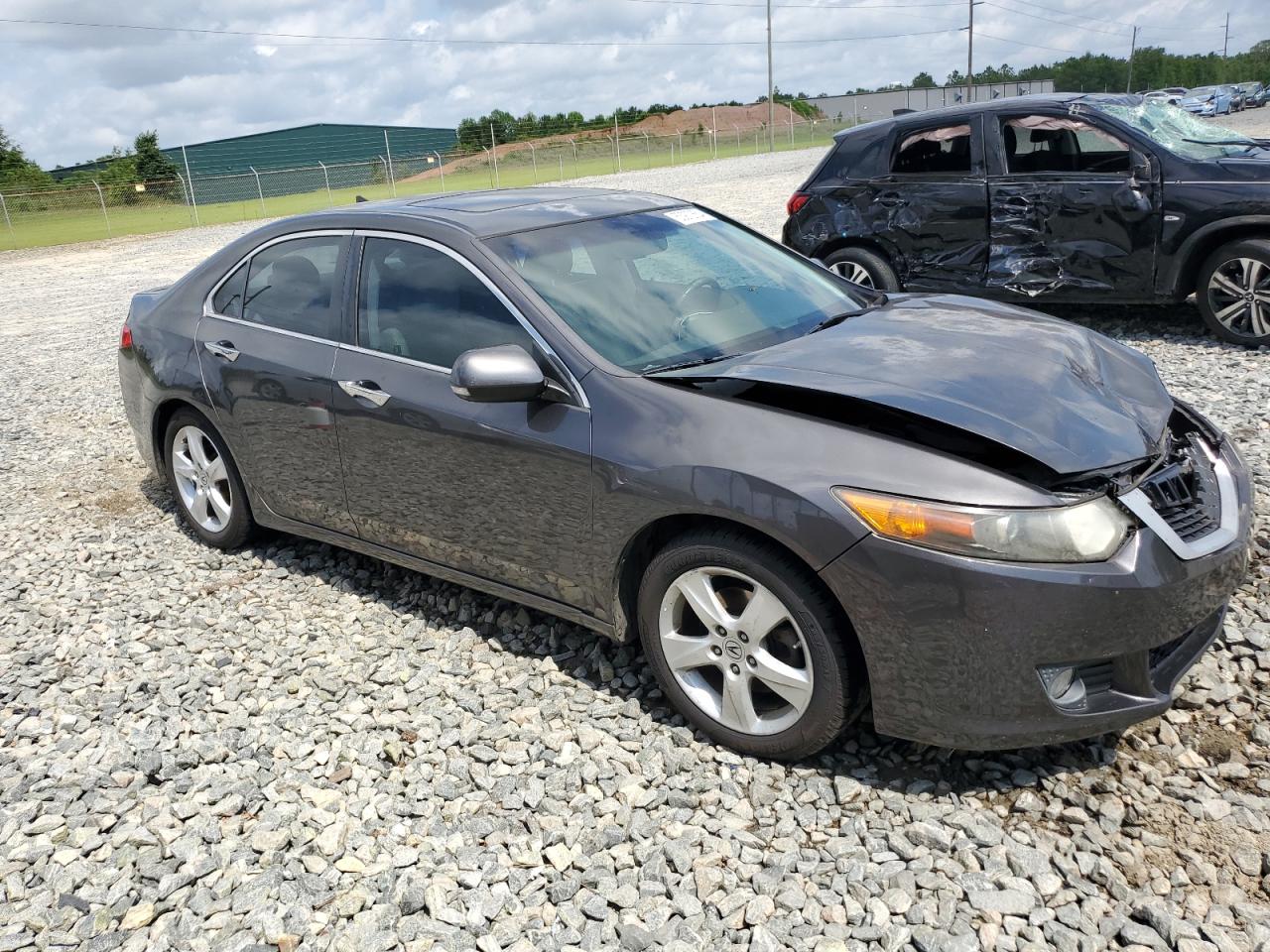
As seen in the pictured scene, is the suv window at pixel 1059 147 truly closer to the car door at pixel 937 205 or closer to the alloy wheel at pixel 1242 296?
the car door at pixel 937 205

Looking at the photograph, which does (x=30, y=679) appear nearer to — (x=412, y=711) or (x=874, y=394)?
(x=412, y=711)

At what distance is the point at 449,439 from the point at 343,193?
4263 cm

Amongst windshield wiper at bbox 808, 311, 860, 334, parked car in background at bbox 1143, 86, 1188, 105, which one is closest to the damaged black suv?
parked car in background at bbox 1143, 86, 1188, 105

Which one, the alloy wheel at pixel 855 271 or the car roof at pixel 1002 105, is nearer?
the car roof at pixel 1002 105

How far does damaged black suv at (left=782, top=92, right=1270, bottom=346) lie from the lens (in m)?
7.25

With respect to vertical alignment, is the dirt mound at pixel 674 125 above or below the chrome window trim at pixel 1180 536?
above

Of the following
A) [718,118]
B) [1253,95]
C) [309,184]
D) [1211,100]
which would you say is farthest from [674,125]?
[309,184]

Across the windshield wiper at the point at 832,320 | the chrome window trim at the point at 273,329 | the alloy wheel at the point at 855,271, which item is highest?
the chrome window trim at the point at 273,329

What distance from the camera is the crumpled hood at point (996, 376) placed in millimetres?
2926

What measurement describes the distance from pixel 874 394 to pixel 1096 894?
1.43 metres

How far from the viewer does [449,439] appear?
3793 millimetres

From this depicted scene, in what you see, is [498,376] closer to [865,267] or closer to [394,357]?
[394,357]

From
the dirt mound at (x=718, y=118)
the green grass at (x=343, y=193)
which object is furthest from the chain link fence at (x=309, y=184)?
the dirt mound at (x=718, y=118)

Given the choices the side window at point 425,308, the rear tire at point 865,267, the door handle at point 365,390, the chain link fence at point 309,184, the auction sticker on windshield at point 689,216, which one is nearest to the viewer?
the side window at point 425,308
